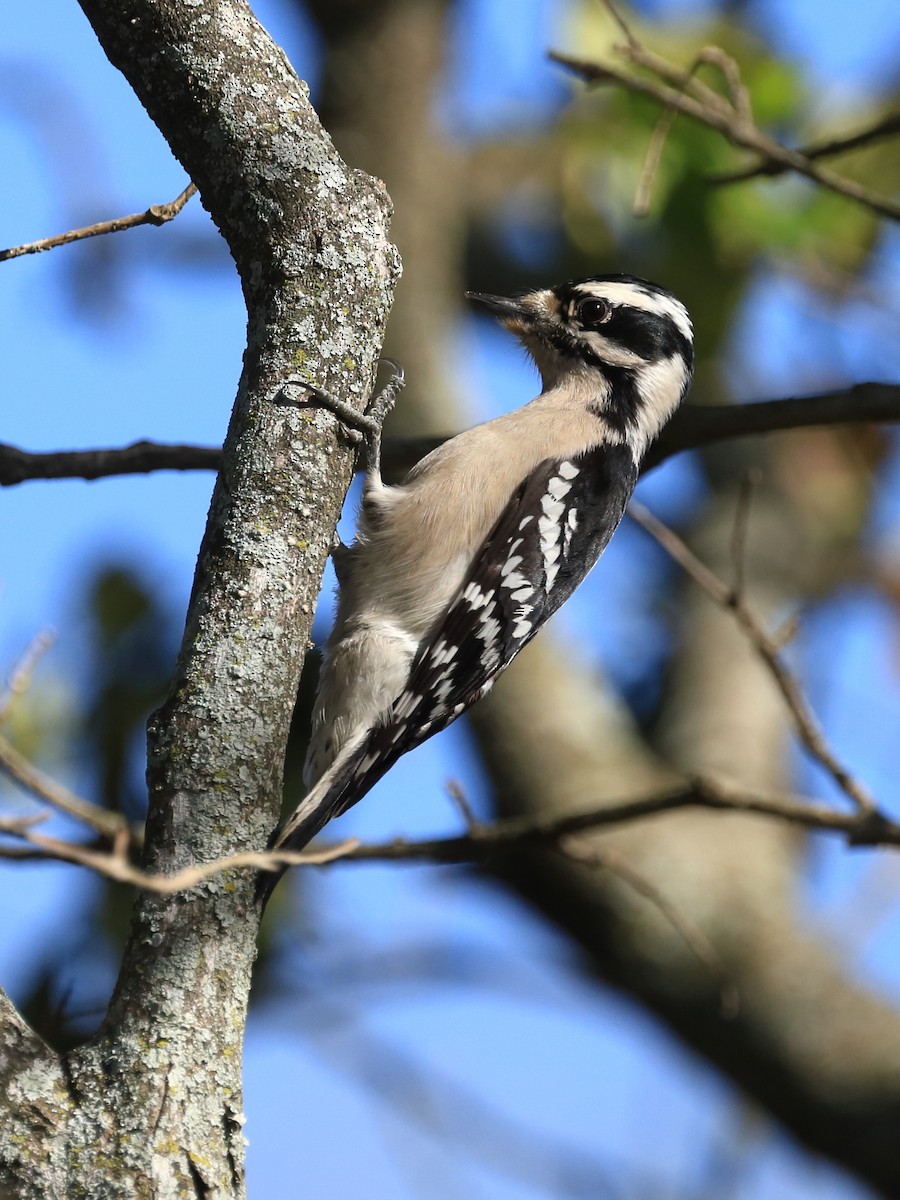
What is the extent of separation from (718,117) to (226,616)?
2.61 metres

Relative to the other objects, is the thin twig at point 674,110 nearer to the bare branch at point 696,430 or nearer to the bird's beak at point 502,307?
the bird's beak at point 502,307

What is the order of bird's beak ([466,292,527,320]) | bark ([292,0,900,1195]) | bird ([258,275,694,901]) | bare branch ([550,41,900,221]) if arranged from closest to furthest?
bird ([258,275,694,901]) → bare branch ([550,41,900,221]) → bird's beak ([466,292,527,320]) → bark ([292,0,900,1195])

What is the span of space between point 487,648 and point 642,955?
3.92 m

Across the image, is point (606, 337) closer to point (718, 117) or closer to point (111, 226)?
point (718, 117)

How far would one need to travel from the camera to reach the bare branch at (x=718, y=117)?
4.10 meters

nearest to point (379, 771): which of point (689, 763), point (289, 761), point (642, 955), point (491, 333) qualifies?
point (289, 761)

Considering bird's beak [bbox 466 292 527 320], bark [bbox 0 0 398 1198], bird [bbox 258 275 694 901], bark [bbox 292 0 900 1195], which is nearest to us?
bark [bbox 0 0 398 1198]

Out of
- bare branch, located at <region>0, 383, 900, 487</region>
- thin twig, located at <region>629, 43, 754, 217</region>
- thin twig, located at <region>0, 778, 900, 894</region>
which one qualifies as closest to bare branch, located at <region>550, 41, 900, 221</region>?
thin twig, located at <region>629, 43, 754, 217</region>

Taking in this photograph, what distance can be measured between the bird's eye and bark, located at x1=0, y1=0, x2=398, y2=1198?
2.24m

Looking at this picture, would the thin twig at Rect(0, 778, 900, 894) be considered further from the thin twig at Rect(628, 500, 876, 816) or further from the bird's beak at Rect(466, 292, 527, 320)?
the bird's beak at Rect(466, 292, 527, 320)

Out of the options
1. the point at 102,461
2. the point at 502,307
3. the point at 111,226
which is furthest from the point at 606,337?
the point at 111,226

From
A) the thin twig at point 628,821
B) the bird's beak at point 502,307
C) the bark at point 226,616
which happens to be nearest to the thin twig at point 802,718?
the thin twig at point 628,821

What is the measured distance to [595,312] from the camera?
16.4ft

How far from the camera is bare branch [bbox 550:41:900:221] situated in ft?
13.5
